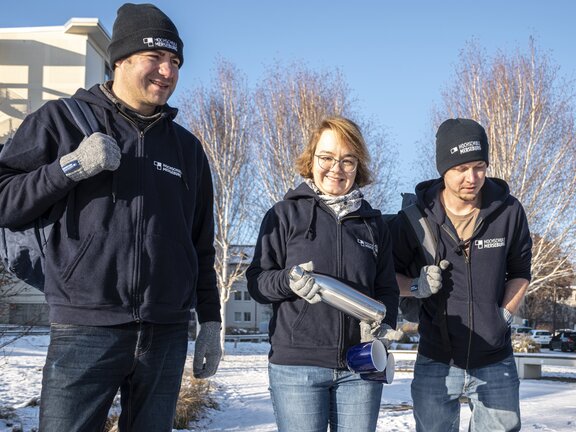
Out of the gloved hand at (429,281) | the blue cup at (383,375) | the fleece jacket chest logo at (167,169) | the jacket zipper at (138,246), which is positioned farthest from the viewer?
the gloved hand at (429,281)

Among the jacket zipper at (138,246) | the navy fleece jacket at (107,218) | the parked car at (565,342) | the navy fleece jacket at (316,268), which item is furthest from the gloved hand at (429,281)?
the parked car at (565,342)

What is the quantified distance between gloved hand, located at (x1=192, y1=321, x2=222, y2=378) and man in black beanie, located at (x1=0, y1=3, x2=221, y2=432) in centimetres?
19

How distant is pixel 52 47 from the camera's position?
25.1m

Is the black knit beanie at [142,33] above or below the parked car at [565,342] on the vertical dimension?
above

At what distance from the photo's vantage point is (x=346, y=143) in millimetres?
2938

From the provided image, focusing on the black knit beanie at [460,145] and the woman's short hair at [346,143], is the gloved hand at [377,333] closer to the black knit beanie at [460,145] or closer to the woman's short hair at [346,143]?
the woman's short hair at [346,143]

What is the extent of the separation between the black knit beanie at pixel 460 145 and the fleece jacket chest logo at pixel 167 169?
1466mm

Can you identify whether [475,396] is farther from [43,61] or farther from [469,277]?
[43,61]

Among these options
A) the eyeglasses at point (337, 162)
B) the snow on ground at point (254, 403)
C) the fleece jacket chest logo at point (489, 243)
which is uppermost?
the eyeglasses at point (337, 162)

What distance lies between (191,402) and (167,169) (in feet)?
19.5

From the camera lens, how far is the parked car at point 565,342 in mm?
34156

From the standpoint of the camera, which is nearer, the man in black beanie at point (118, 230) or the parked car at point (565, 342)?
the man in black beanie at point (118, 230)

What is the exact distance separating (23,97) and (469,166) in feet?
80.9

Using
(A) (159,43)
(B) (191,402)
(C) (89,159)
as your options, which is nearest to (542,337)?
(B) (191,402)
